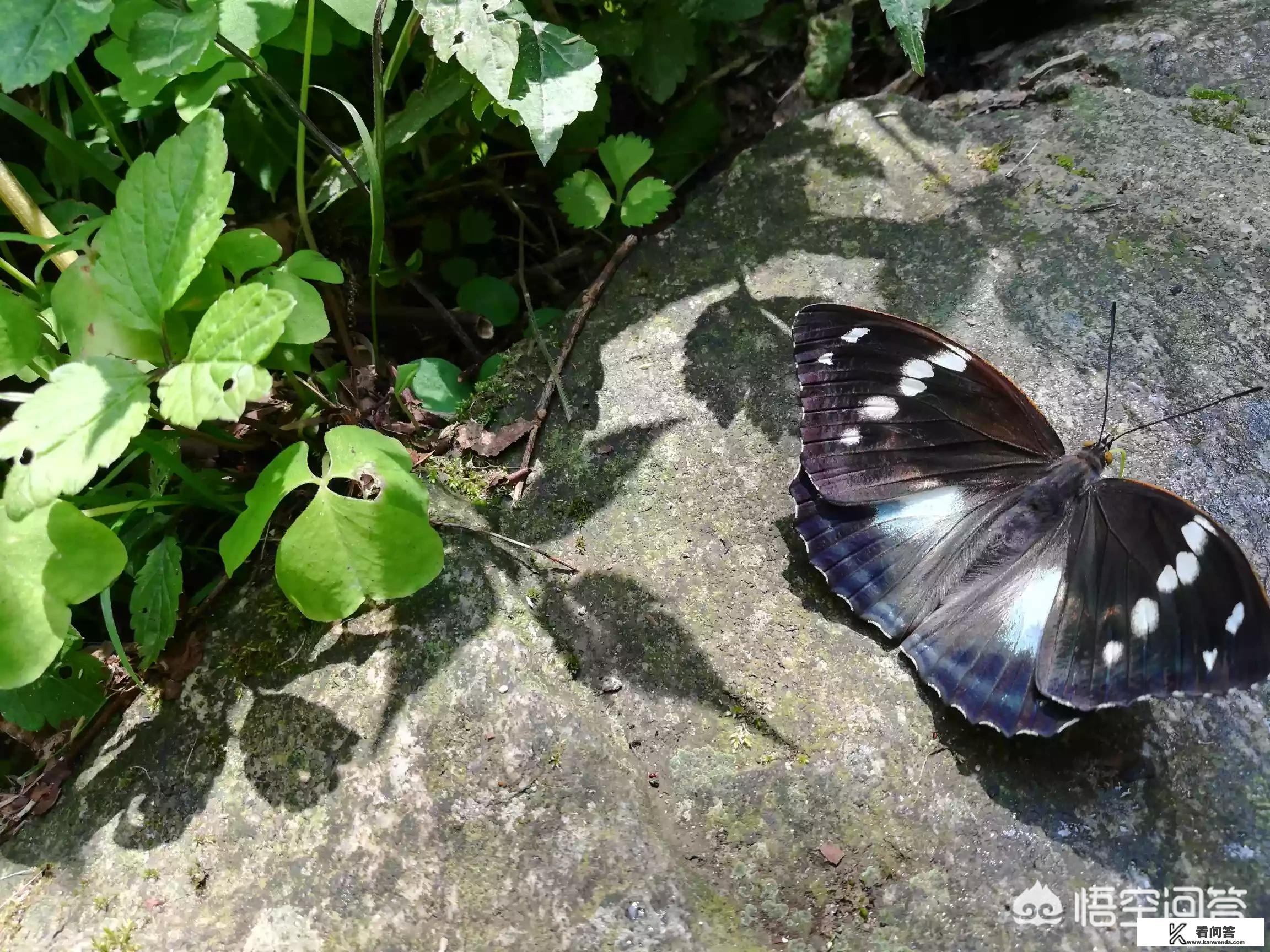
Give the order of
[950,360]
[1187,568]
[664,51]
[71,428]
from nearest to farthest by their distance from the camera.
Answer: [71,428] → [1187,568] → [950,360] → [664,51]

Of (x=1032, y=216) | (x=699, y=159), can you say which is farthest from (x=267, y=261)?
(x=1032, y=216)

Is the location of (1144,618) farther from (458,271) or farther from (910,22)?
(458,271)

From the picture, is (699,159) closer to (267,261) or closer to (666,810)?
(267,261)

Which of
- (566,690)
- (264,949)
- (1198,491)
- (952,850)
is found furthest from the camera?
(1198,491)

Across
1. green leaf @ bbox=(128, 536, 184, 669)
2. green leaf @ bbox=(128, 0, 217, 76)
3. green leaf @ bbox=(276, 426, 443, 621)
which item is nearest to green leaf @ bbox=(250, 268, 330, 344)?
green leaf @ bbox=(276, 426, 443, 621)

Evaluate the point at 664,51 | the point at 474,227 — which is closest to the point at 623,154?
the point at 664,51

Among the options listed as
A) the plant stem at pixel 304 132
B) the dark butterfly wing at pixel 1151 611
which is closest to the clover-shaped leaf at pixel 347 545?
the plant stem at pixel 304 132

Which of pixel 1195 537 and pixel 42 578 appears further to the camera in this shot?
pixel 1195 537

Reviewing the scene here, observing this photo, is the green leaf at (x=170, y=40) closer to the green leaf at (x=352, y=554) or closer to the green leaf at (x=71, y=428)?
the green leaf at (x=71, y=428)
